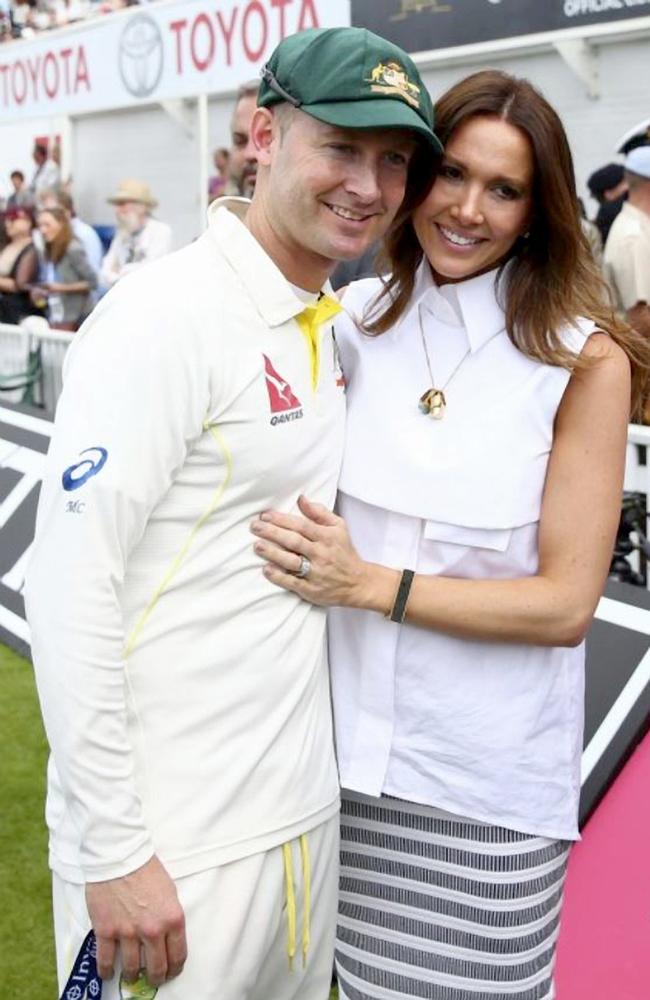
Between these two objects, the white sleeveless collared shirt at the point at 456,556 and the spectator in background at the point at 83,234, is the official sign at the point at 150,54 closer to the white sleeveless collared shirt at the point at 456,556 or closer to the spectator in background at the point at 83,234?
the spectator in background at the point at 83,234

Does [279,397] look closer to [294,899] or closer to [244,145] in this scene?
[294,899]

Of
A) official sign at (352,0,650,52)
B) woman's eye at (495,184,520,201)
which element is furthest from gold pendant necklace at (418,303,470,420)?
official sign at (352,0,650,52)

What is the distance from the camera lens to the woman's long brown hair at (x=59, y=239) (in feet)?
31.8

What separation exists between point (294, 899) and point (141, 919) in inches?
10.3

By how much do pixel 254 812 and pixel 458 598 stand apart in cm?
41

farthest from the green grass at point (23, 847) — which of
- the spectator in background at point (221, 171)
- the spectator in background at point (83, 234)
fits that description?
the spectator in background at point (221, 171)

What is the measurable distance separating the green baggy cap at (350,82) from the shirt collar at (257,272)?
0.60 ft

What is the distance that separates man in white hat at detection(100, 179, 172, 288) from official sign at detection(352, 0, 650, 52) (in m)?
2.23

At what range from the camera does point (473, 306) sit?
1.88 m

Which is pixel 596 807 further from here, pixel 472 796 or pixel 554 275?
pixel 554 275

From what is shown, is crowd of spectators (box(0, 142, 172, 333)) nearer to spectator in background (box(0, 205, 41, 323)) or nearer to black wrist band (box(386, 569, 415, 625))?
spectator in background (box(0, 205, 41, 323))

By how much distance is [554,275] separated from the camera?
1872mm

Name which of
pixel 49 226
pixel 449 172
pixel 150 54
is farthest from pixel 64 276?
pixel 449 172

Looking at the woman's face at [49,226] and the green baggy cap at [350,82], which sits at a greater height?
the green baggy cap at [350,82]
